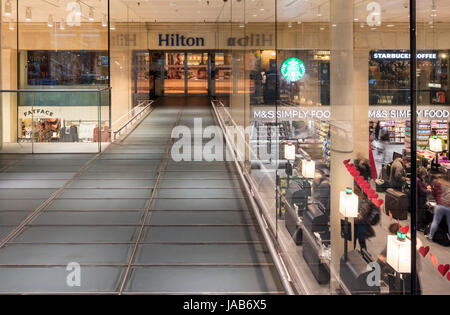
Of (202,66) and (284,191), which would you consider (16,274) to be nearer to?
(284,191)

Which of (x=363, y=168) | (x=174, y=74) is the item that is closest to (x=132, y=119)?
(x=363, y=168)

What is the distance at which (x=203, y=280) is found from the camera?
11.8ft

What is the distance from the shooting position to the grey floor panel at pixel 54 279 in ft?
11.1

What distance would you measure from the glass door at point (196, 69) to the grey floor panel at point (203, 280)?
17.4 m

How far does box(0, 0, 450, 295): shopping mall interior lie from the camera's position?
3.48 metres

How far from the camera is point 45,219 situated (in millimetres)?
4969

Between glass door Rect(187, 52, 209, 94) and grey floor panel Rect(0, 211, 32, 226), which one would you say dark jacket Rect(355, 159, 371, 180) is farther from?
glass door Rect(187, 52, 209, 94)

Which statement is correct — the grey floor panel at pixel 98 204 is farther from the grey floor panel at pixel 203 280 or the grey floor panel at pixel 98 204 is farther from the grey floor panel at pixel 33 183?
the grey floor panel at pixel 203 280

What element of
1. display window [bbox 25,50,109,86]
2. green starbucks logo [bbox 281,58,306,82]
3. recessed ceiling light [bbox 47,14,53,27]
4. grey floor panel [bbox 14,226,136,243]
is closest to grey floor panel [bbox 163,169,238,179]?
grey floor panel [bbox 14,226,136,243]

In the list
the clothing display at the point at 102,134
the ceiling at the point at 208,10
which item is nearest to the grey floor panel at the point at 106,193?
the clothing display at the point at 102,134

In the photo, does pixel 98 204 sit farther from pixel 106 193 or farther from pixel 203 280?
pixel 203 280

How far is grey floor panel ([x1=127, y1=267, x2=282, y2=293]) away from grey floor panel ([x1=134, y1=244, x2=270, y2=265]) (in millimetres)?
146

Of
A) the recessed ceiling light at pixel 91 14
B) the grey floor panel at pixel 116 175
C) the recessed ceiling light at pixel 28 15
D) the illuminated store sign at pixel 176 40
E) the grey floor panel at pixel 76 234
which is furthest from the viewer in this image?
the illuminated store sign at pixel 176 40

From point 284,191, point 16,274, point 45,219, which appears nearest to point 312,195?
point 284,191
